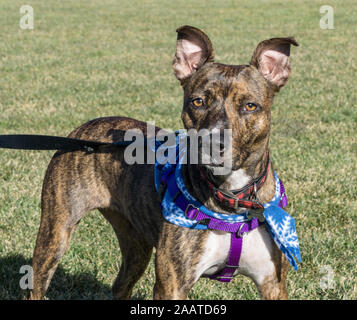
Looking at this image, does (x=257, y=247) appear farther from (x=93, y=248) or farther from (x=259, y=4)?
(x=259, y=4)

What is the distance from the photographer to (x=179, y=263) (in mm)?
3768

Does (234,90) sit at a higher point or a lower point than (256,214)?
higher


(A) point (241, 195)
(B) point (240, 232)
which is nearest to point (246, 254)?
(B) point (240, 232)

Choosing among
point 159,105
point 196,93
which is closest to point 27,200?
point 196,93

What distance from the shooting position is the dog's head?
3.65m

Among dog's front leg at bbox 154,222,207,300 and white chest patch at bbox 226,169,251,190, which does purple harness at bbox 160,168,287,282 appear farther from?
white chest patch at bbox 226,169,251,190

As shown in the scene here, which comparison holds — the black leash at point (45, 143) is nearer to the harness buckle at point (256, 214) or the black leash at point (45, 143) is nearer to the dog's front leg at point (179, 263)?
the dog's front leg at point (179, 263)

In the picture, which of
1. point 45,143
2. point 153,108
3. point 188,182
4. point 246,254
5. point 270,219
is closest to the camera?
point 270,219

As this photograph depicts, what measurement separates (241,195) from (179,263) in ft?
1.96

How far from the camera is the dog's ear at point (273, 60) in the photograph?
4.08 metres

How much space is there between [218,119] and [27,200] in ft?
12.8

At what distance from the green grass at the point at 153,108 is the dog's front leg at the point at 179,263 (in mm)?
1443

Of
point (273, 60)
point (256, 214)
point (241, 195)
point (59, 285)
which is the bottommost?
point (59, 285)

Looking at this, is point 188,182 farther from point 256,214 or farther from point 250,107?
point 250,107
